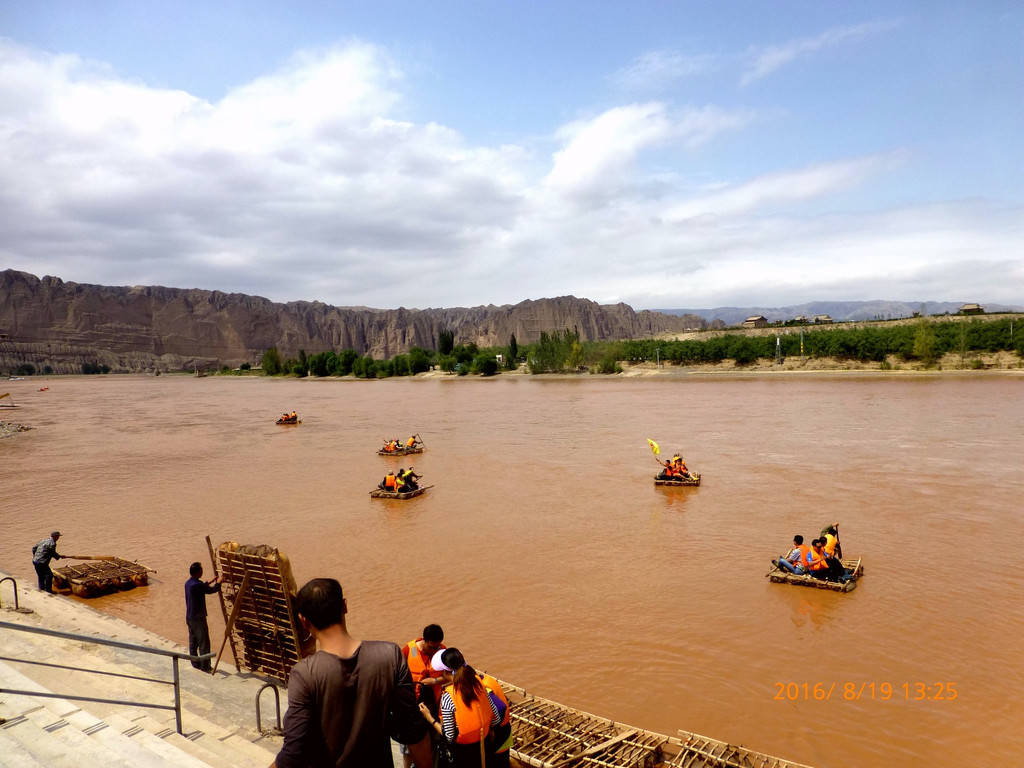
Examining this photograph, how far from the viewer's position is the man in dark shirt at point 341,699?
2.83 m

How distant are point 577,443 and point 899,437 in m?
15.5

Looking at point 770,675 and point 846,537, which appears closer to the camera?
point 770,675

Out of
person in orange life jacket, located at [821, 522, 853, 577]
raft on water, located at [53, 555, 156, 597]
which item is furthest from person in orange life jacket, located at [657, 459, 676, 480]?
raft on water, located at [53, 555, 156, 597]

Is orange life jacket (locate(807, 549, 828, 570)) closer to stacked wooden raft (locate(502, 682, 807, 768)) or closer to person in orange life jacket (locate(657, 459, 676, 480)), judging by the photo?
stacked wooden raft (locate(502, 682, 807, 768))

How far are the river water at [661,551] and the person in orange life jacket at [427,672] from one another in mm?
3924

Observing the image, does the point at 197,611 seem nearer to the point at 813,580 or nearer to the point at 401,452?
the point at 813,580

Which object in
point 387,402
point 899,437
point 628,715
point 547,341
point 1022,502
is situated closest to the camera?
point 628,715

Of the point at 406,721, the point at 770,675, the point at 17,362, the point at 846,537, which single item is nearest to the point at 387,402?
the point at 846,537

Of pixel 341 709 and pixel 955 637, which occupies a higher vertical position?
pixel 341 709

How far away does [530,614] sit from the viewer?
12.4 meters

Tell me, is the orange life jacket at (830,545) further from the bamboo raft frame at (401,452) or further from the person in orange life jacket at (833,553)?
the bamboo raft frame at (401,452)

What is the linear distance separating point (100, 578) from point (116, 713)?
28.3 feet

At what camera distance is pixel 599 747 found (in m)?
6.72

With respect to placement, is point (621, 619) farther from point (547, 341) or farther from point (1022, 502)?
point (547, 341)
